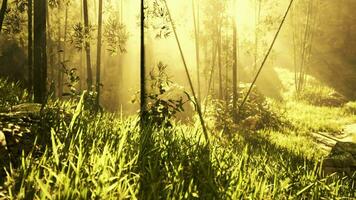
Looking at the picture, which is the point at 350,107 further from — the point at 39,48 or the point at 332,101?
the point at 39,48

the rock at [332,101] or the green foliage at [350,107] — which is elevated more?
the rock at [332,101]

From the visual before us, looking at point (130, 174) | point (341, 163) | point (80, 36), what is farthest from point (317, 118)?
point (130, 174)

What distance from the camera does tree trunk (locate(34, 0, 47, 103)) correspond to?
255 inches

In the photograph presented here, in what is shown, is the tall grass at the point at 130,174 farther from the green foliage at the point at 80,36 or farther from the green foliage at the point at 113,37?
the green foliage at the point at 80,36

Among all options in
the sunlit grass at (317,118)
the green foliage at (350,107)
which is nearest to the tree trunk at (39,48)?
the sunlit grass at (317,118)

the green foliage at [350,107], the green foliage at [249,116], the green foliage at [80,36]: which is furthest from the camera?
the green foliage at [350,107]

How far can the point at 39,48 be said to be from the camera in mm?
6562

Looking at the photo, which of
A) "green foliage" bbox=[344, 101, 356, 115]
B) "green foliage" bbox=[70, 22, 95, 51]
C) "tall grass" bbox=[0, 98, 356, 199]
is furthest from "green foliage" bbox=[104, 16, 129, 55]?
"green foliage" bbox=[344, 101, 356, 115]

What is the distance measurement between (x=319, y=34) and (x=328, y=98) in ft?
29.3

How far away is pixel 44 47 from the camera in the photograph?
6.67 meters

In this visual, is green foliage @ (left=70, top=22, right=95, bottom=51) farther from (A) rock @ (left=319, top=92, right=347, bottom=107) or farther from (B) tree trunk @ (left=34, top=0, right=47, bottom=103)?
(A) rock @ (left=319, top=92, right=347, bottom=107)

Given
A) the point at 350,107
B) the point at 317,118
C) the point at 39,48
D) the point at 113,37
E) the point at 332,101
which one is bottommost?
the point at 317,118

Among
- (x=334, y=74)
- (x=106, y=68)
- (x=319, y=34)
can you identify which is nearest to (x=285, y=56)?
(x=319, y=34)

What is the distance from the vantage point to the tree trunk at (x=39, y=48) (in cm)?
647
